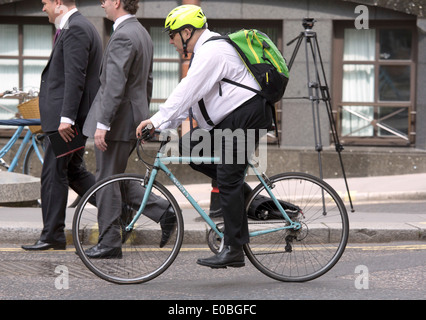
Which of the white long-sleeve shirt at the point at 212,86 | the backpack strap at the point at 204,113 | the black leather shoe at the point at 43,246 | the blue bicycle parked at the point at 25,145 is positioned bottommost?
the black leather shoe at the point at 43,246

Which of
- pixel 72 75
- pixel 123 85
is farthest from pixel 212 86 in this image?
pixel 72 75

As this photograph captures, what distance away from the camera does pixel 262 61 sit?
5320 mm

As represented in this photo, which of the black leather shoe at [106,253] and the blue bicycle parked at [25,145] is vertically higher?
the blue bicycle parked at [25,145]

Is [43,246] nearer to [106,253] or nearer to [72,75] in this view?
[106,253]

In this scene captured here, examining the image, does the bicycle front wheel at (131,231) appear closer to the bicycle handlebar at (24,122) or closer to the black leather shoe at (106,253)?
the black leather shoe at (106,253)

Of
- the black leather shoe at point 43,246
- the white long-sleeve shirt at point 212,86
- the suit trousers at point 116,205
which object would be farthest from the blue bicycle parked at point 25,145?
the white long-sleeve shirt at point 212,86

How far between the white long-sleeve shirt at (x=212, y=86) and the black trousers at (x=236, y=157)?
0.22 ft

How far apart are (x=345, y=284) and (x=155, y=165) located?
145cm

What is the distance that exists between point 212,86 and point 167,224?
99 cm

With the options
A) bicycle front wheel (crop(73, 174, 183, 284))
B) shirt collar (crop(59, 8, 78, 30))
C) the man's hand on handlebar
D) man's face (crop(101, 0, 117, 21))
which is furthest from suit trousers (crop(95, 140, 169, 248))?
shirt collar (crop(59, 8, 78, 30))

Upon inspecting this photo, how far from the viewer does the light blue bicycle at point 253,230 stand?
5477mm

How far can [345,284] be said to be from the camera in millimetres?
5492
